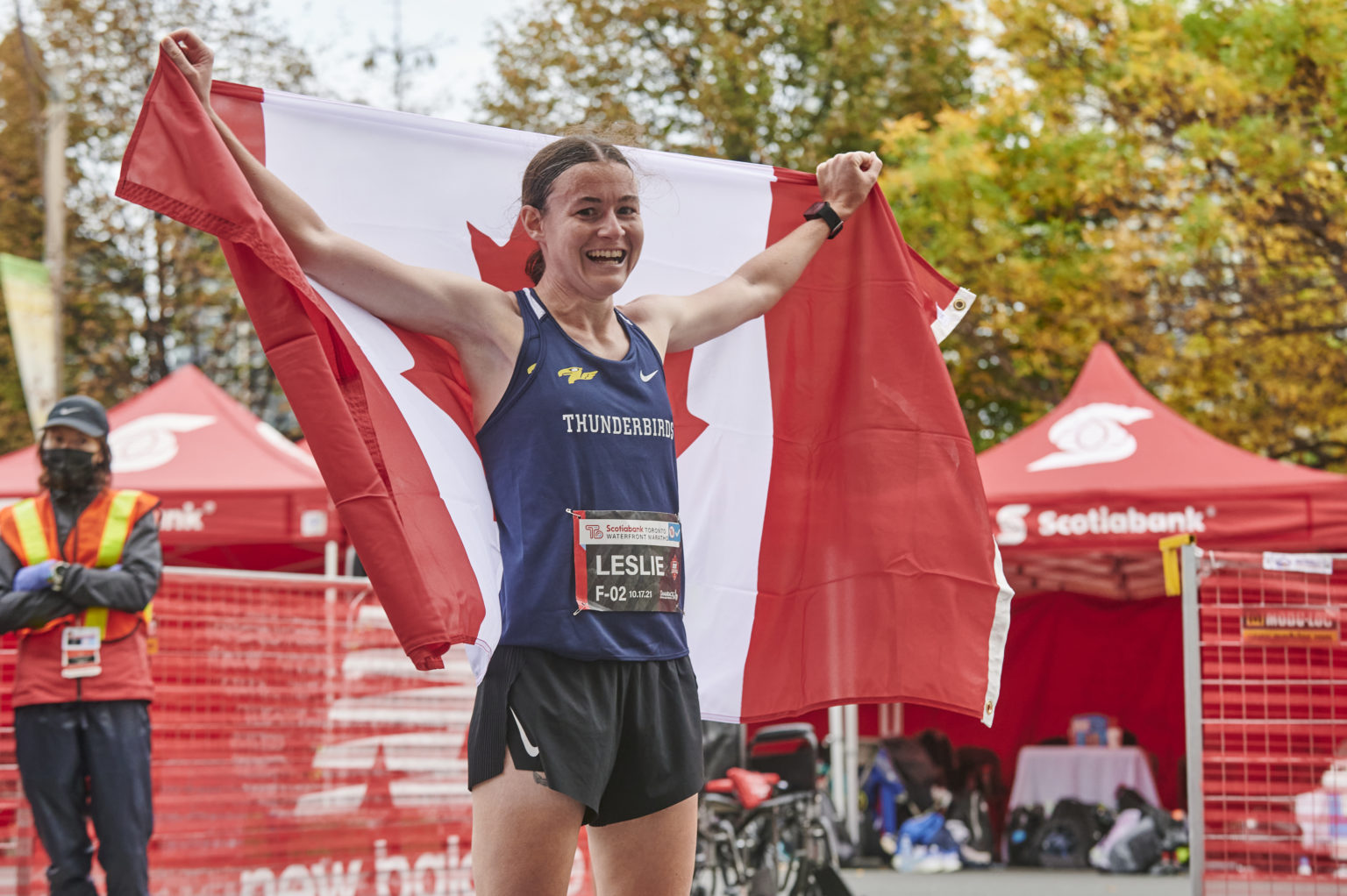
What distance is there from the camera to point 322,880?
716 centimetres

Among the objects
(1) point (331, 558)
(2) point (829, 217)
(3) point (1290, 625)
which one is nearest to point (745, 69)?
(1) point (331, 558)

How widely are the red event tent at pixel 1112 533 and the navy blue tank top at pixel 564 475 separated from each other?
8239mm

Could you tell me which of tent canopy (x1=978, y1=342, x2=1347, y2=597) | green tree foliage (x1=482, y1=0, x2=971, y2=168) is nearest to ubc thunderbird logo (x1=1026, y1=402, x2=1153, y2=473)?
tent canopy (x1=978, y1=342, x2=1347, y2=597)

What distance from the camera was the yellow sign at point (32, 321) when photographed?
13953 millimetres

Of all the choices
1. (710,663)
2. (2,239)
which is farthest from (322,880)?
(2,239)

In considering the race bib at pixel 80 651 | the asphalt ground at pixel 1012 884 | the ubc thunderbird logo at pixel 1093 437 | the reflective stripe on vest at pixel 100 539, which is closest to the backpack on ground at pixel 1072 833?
the asphalt ground at pixel 1012 884

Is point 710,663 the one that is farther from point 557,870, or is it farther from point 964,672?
point 557,870

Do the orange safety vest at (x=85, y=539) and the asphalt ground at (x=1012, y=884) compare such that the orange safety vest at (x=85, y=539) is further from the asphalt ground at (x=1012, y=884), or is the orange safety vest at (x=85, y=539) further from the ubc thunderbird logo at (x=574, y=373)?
→ the asphalt ground at (x=1012, y=884)

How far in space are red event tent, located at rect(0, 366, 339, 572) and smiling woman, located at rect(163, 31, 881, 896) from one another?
27.5 feet

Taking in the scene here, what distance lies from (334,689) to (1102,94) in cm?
1249

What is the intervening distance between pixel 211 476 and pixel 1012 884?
6.41 metres

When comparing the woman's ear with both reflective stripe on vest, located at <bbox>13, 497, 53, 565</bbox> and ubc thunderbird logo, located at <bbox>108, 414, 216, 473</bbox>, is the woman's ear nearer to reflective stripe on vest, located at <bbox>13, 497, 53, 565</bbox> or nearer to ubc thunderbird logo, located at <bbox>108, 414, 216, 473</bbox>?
reflective stripe on vest, located at <bbox>13, 497, 53, 565</bbox>

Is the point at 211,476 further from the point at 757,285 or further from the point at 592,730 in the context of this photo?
the point at 592,730

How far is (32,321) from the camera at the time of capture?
1423cm
